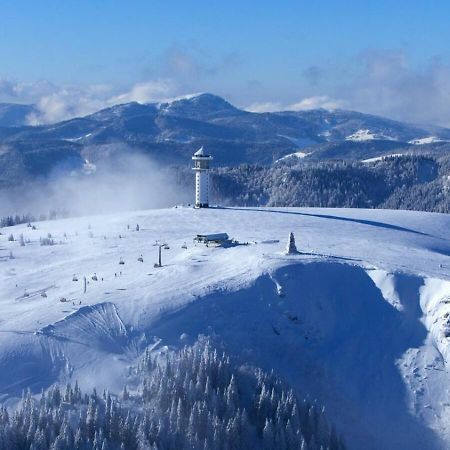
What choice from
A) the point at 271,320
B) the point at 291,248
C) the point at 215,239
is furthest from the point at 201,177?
the point at 271,320

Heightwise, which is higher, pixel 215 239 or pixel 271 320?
pixel 215 239

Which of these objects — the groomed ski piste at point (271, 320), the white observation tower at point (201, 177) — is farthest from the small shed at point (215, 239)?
the white observation tower at point (201, 177)

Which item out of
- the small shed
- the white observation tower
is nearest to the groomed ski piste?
the small shed

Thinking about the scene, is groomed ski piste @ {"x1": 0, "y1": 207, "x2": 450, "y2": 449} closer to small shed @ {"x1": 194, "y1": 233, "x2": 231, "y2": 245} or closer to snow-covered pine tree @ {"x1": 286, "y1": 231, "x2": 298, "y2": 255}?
snow-covered pine tree @ {"x1": 286, "y1": 231, "x2": 298, "y2": 255}

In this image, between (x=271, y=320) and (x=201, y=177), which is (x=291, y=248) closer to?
(x=271, y=320)

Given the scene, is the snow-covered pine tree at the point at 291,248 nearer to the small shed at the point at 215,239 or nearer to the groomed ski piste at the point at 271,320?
the groomed ski piste at the point at 271,320

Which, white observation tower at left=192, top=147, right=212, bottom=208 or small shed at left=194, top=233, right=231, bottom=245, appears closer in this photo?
small shed at left=194, top=233, right=231, bottom=245

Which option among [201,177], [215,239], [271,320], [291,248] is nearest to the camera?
[271,320]
